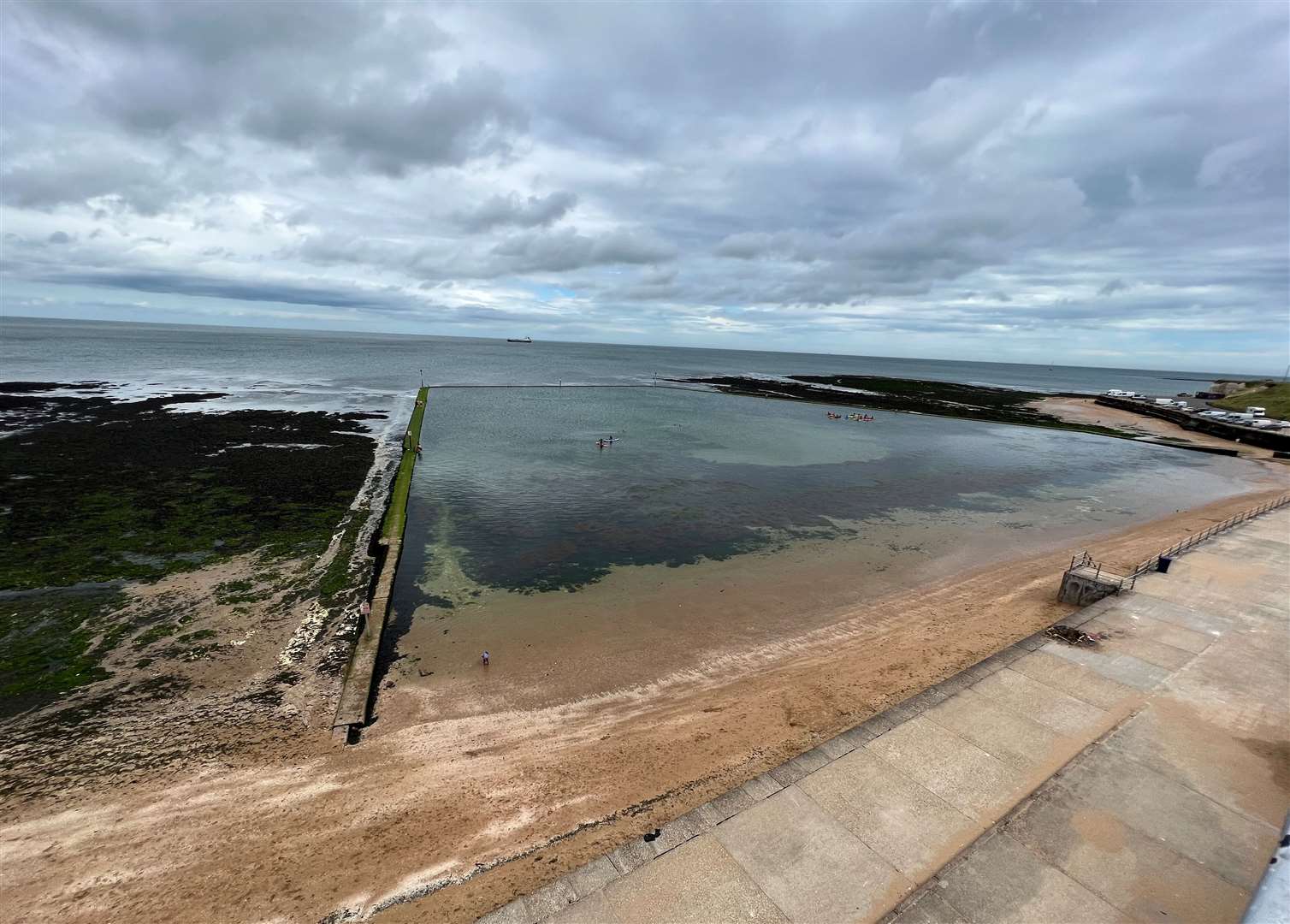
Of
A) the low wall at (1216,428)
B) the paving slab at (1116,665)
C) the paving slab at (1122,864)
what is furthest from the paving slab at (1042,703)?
the low wall at (1216,428)

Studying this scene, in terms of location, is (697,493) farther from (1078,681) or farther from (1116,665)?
(1078,681)

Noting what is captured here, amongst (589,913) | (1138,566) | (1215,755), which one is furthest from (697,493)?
(589,913)

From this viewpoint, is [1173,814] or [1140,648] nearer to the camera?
[1173,814]

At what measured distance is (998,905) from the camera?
7305mm

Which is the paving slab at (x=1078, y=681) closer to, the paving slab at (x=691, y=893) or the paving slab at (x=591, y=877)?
the paving slab at (x=691, y=893)

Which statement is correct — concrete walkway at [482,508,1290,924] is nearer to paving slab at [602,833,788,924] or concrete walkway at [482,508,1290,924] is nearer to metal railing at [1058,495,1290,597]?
paving slab at [602,833,788,924]

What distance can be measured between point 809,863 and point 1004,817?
3437 millimetres

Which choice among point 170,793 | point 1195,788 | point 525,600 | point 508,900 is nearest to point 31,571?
point 170,793

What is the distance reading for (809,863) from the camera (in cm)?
789

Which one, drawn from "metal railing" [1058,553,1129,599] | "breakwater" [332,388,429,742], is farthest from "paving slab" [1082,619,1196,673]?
"breakwater" [332,388,429,742]

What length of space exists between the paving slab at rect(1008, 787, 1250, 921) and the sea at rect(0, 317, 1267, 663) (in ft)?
32.5

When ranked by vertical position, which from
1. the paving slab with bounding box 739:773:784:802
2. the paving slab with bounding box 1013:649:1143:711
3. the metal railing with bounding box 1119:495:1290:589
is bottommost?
the paving slab with bounding box 739:773:784:802

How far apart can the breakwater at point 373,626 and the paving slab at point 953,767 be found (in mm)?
10628

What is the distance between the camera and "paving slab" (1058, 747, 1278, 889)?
815 cm
